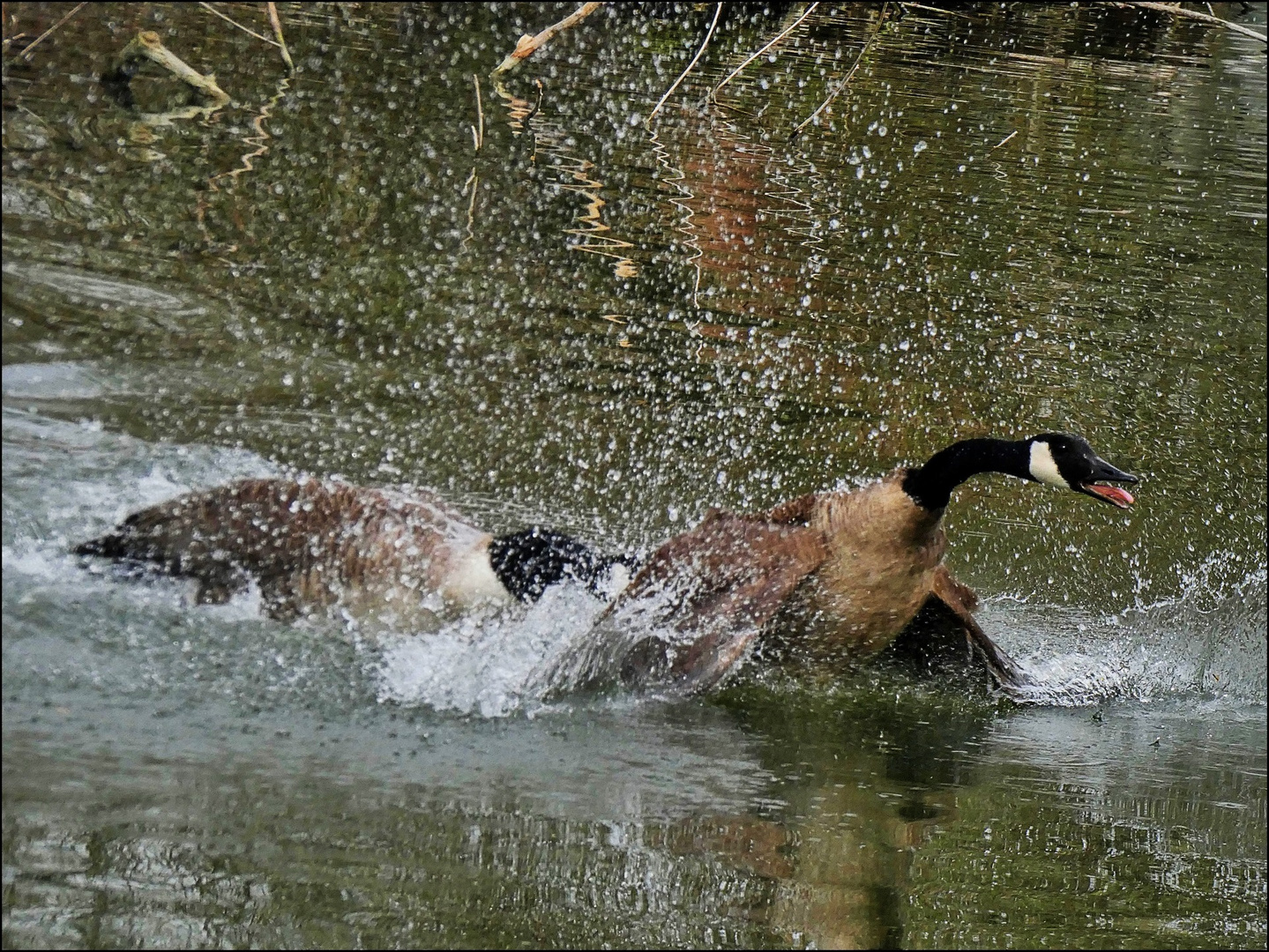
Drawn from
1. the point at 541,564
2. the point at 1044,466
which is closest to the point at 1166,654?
the point at 1044,466

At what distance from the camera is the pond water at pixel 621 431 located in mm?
3701

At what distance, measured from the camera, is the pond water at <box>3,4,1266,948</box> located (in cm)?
370

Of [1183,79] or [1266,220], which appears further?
[1183,79]

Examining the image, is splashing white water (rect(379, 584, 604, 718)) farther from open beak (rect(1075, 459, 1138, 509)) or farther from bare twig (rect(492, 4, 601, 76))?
bare twig (rect(492, 4, 601, 76))

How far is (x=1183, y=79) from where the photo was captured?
13.0 m

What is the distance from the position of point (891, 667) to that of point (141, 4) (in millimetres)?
8614

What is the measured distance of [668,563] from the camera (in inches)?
209

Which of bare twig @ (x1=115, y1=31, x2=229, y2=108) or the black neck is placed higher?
bare twig @ (x1=115, y1=31, x2=229, y2=108)

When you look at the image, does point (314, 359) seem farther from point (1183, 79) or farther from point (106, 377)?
point (1183, 79)

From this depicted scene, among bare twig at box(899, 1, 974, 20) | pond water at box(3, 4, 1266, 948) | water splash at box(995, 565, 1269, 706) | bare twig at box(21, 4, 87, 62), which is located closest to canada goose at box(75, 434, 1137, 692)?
pond water at box(3, 4, 1266, 948)

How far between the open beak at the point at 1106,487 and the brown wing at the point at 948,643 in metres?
0.64

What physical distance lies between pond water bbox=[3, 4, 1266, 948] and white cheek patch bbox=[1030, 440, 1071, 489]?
897mm

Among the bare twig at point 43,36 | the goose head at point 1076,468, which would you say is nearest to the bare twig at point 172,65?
the bare twig at point 43,36

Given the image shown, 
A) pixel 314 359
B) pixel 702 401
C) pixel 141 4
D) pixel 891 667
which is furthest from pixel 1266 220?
pixel 141 4
